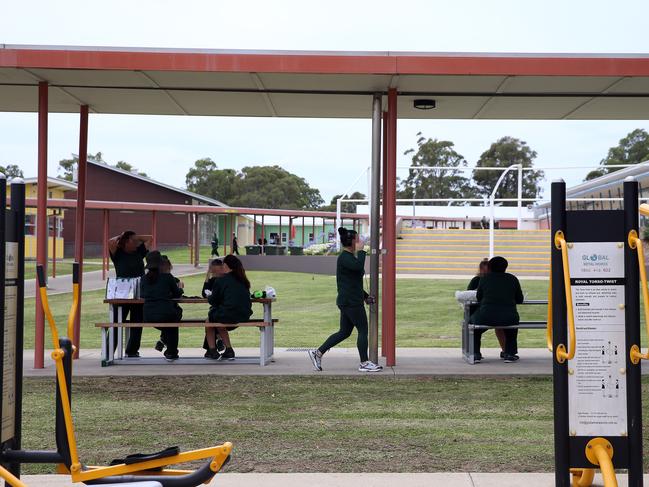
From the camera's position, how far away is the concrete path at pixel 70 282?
28.7 metres

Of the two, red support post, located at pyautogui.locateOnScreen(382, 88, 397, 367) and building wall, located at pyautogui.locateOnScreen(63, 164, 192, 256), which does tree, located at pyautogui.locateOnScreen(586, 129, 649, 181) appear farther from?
red support post, located at pyautogui.locateOnScreen(382, 88, 397, 367)

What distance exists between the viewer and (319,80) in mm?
10773

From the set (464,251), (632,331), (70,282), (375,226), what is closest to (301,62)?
(375,226)

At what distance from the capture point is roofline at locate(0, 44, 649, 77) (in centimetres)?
1015

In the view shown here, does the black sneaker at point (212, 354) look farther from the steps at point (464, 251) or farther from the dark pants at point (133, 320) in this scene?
the steps at point (464, 251)

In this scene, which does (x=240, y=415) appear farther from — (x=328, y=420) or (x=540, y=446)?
(x=540, y=446)

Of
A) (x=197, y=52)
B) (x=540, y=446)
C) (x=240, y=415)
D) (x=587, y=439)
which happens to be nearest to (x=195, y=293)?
(x=197, y=52)

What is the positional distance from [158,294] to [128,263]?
0.83 metres

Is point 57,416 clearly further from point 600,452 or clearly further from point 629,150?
point 629,150

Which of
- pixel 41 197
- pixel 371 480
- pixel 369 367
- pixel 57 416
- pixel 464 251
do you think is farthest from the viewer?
pixel 464 251

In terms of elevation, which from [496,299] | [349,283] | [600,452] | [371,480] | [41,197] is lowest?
[371,480]

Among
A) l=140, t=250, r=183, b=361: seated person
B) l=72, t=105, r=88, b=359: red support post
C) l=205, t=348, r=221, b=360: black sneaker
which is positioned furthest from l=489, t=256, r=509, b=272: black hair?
l=72, t=105, r=88, b=359: red support post

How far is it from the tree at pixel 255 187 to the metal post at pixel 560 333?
71.5 metres

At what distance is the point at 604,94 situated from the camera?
38.2 feet
